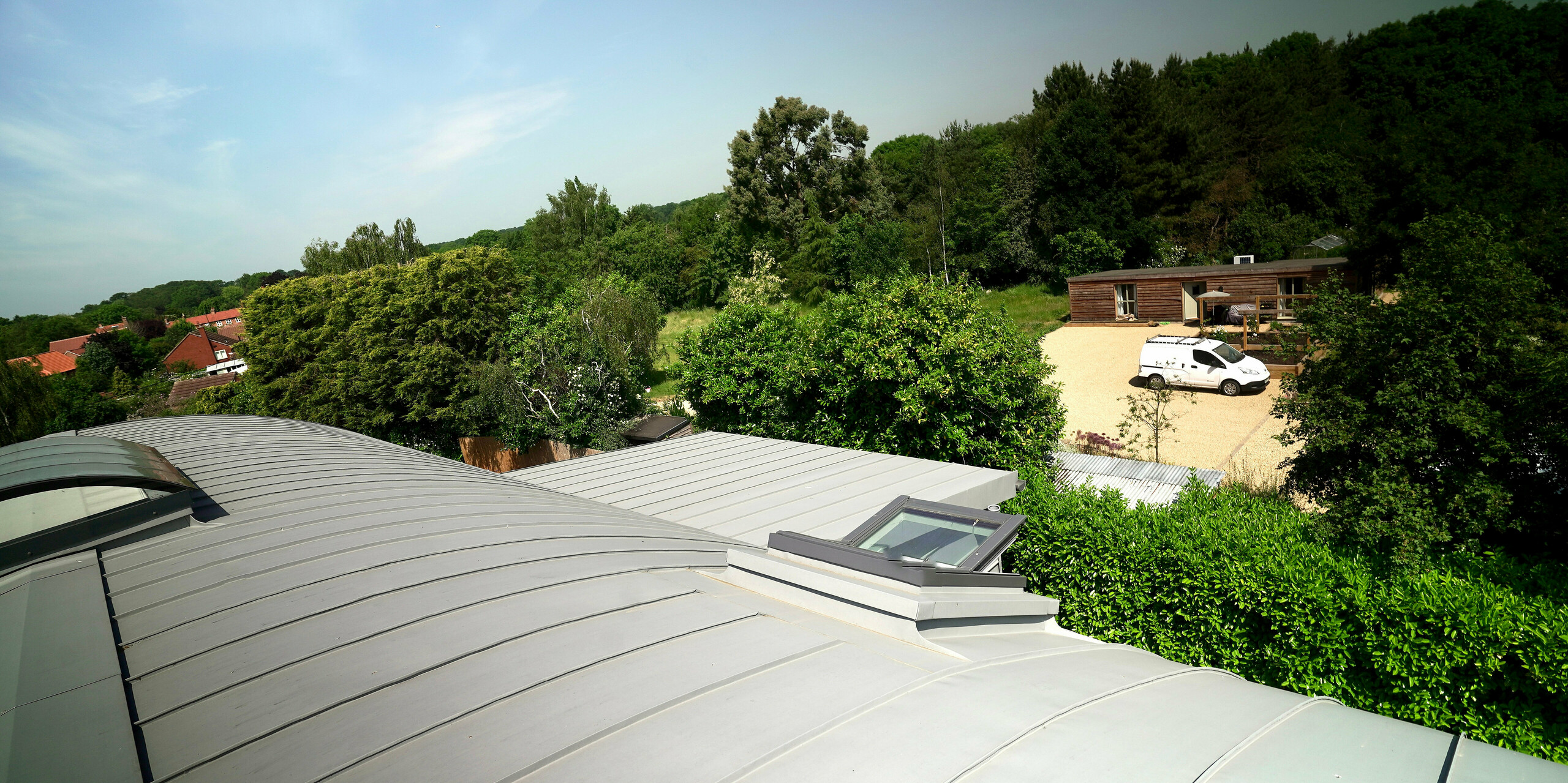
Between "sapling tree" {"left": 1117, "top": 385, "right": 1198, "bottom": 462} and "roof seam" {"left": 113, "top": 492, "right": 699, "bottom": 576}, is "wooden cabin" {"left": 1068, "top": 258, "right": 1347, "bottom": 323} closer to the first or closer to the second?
"sapling tree" {"left": 1117, "top": 385, "right": 1198, "bottom": 462}

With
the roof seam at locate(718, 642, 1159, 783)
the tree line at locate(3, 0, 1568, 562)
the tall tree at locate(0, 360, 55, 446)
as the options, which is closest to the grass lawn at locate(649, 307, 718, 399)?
the tree line at locate(3, 0, 1568, 562)

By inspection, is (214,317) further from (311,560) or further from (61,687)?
(61,687)

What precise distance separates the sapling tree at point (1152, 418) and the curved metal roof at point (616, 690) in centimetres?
1263

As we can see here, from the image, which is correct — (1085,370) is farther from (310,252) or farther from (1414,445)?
(310,252)

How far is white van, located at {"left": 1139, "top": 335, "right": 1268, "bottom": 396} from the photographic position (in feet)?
62.9

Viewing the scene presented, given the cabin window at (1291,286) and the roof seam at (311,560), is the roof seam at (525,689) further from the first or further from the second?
the cabin window at (1291,286)

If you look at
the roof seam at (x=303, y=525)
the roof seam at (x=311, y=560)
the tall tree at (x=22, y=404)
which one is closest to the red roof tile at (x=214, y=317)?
the tall tree at (x=22, y=404)

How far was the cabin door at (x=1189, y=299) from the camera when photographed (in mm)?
28531

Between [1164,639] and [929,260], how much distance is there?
35.3 meters

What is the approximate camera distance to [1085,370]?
2378cm

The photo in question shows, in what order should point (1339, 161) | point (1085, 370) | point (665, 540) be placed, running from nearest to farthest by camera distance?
point (665, 540) → point (1085, 370) → point (1339, 161)

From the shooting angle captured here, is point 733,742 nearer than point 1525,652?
Yes

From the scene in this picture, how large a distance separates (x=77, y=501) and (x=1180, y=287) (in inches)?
1271

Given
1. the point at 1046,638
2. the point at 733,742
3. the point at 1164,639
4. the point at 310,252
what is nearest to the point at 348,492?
the point at 733,742
